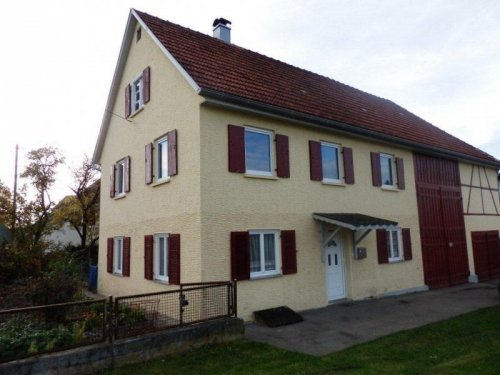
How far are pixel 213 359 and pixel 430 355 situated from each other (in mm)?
3976

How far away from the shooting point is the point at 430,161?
1694 cm

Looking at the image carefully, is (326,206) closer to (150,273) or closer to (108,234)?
(150,273)

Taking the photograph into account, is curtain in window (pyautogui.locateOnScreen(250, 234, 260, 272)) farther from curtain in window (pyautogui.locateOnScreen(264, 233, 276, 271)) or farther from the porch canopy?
the porch canopy

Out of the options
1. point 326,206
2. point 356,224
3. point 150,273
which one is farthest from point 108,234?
point 356,224

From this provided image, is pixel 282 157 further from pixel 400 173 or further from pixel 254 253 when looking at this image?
pixel 400 173

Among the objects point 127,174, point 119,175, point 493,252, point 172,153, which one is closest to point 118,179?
point 119,175

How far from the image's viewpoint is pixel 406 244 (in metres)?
14.9

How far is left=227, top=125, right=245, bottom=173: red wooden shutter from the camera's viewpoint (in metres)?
10.4

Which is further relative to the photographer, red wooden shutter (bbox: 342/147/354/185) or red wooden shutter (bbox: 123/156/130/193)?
red wooden shutter (bbox: 123/156/130/193)

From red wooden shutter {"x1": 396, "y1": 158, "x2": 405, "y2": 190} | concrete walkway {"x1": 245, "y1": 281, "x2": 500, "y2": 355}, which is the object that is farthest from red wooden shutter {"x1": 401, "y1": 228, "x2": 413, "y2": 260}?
red wooden shutter {"x1": 396, "y1": 158, "x2": 405, "y2": 190}

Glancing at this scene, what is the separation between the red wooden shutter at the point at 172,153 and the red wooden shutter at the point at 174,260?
1831mm

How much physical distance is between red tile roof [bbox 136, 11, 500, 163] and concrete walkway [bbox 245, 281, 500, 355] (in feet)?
19.4

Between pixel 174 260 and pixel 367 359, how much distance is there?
5.59 metres

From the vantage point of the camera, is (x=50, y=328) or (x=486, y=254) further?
(x=486, y=254)
